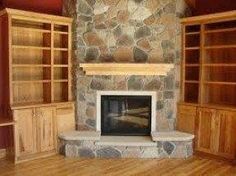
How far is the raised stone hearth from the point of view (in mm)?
4828

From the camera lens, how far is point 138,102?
529cm

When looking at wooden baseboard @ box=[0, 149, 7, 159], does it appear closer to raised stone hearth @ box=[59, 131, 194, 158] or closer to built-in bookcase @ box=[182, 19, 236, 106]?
raised stone hearth @ box=[59, 131, 194, 158]

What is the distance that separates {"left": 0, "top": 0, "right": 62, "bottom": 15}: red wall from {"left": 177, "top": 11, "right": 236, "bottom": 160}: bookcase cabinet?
237 centimetres

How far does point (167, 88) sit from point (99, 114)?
132 cm

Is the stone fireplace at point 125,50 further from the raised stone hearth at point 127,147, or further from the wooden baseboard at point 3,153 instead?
the wooden baseboard at point 3,153

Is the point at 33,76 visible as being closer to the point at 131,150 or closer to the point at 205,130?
the point at 131,150

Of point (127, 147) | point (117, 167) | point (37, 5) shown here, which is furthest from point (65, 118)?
point (37, 5)

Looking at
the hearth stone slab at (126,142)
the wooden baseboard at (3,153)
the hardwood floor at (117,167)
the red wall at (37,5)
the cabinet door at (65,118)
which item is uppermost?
the red wall at (37,5)

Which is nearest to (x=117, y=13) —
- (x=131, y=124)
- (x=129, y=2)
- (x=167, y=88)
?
(x=129, y=2)

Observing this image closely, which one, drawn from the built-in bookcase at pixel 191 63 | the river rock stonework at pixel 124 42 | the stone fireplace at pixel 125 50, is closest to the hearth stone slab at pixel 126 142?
the stone fireplace at pixel 125 50

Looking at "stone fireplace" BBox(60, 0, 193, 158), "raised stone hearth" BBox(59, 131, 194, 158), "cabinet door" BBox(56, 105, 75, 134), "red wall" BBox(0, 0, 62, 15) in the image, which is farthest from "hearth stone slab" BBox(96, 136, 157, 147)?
"red wall" BBox(0, 0, 62, 15)

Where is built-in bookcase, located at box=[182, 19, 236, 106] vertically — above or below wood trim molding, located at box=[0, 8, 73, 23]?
below

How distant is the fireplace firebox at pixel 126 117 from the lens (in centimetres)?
528

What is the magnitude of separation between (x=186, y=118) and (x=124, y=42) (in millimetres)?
1771
